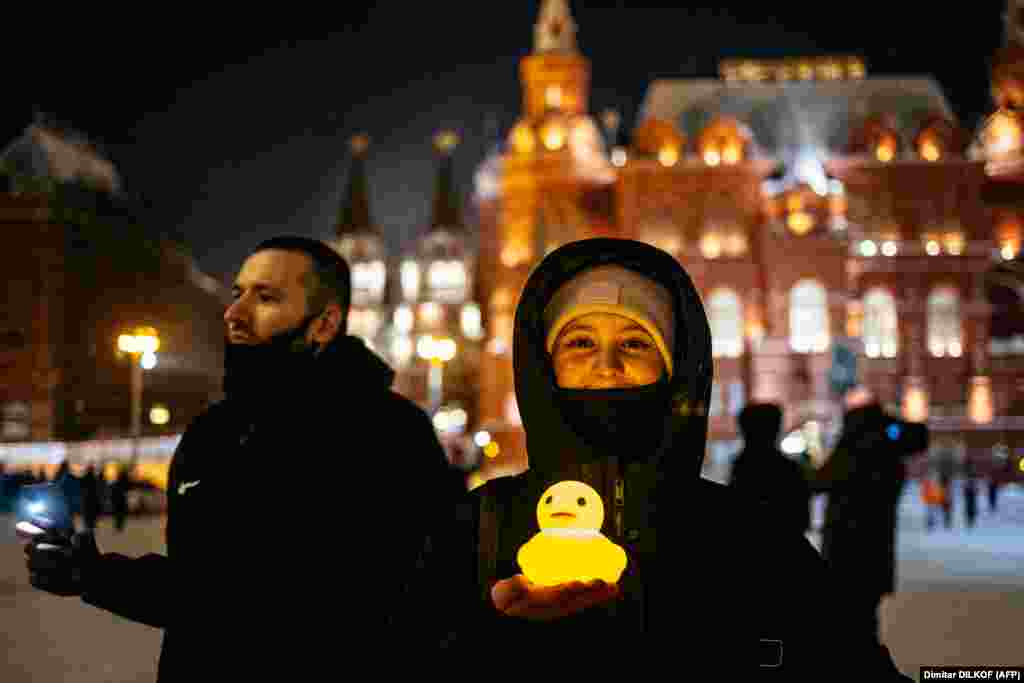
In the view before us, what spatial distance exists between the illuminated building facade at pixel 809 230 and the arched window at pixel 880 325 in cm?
7

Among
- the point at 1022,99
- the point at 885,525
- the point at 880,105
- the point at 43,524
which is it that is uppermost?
the point at 880,105

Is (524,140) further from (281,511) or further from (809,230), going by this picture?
(281,511)

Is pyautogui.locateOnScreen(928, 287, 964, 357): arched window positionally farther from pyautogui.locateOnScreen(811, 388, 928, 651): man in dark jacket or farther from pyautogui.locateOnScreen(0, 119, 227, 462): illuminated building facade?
pyautogui.locateOnScreen(811, 388, 928, 651): man in dark jacket

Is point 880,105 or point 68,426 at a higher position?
point 880,105

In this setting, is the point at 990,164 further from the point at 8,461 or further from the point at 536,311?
the point at 536,311

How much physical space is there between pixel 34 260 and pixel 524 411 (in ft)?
124

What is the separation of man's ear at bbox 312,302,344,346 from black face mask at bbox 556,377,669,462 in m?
1.20

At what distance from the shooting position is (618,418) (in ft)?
6.68

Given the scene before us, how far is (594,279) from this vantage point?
7.16ft

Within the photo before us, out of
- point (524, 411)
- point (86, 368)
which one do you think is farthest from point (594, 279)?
point (86, 368)

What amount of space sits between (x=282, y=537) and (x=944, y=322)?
45.2 meters

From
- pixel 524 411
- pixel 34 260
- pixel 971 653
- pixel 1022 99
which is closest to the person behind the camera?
pixel 524 411

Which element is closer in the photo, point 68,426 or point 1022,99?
point 1022,99

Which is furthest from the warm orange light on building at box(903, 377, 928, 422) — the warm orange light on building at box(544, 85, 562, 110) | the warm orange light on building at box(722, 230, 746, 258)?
the warm orange light on building at box(544, 85, 562, 110)
